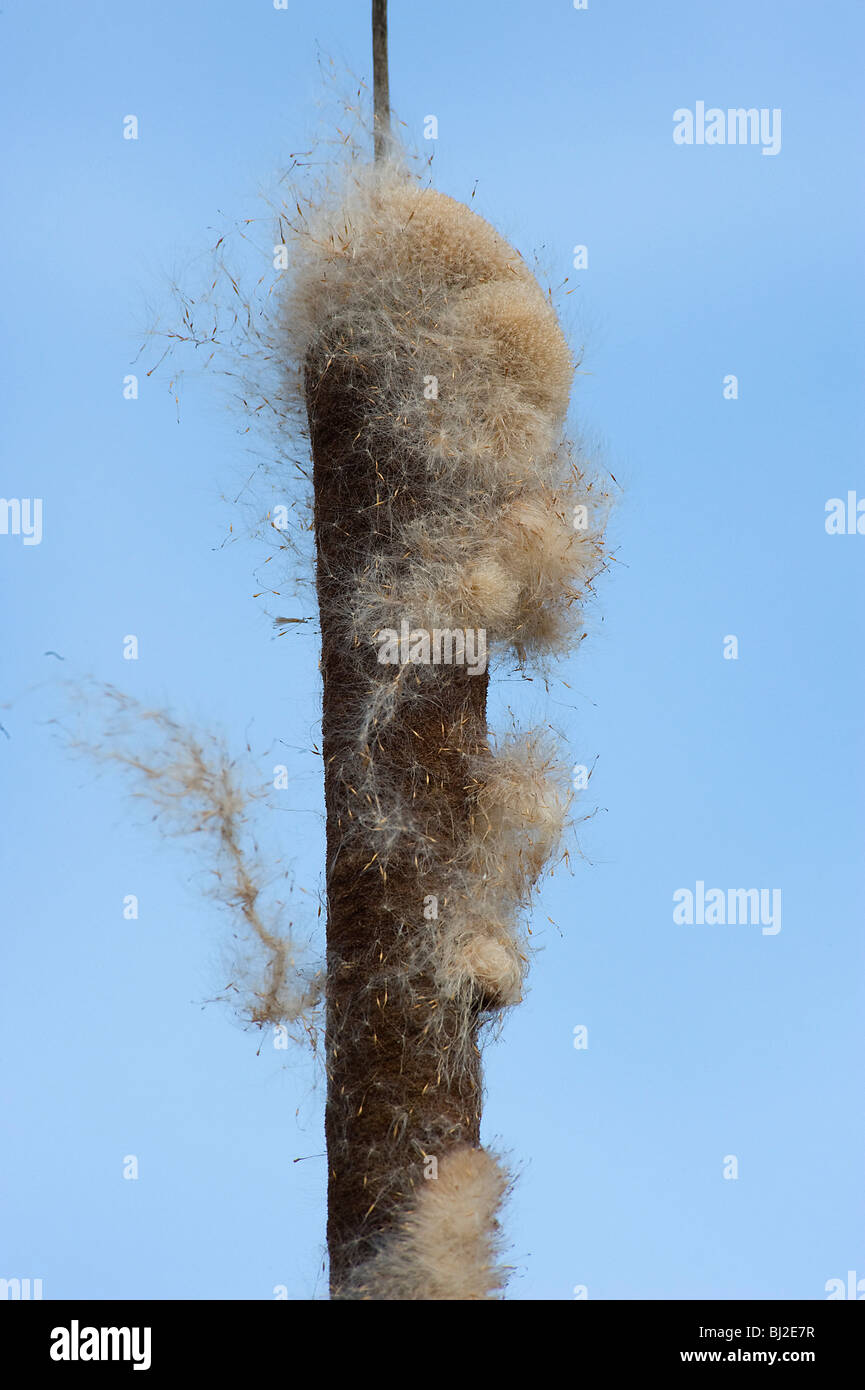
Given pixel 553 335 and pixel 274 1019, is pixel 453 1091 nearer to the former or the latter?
pixel 274 1019

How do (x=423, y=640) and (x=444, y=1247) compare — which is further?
(x=423, y=640)

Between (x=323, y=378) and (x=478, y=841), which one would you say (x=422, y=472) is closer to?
(x=323, y=378)

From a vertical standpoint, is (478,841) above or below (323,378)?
below

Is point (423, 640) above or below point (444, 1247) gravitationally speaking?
above

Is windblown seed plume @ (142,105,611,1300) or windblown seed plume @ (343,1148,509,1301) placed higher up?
windblown seed plume @ (142,105,611,1300)

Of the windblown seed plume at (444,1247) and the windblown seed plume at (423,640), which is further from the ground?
the windblown seed plume at (423,640)

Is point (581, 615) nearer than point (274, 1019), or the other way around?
point (274, 1019)
